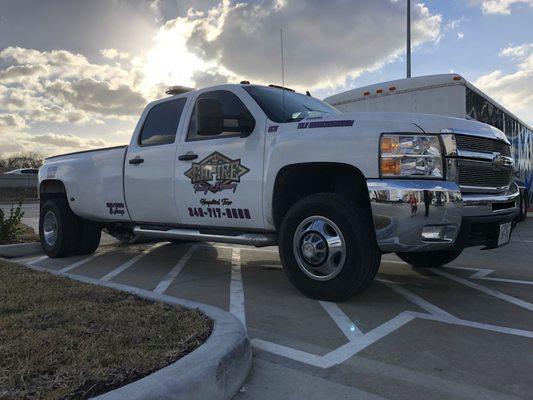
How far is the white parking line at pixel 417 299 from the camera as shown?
14.5ft

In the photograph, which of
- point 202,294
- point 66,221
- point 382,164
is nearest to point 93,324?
point 202,294

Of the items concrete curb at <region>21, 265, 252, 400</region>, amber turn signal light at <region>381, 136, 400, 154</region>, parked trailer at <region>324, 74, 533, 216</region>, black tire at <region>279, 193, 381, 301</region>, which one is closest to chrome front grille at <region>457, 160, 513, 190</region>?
amber turn signal light at <region>381, 136, 400, 154</region>

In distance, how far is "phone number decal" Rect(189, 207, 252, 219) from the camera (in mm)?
5250

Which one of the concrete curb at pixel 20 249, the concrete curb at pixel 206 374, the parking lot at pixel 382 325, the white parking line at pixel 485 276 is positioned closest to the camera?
the concrete curb at pixel 206 374

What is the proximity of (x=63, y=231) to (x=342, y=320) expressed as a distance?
502cm

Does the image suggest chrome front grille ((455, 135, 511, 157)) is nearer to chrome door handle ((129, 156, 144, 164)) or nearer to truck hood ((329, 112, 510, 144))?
truck hood ((329, 112, 510, 144))

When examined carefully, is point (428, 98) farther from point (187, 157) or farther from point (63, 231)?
point (63, 231)

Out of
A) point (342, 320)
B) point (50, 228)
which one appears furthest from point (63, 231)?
point (342, 320)

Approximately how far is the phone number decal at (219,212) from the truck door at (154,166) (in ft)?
1.24

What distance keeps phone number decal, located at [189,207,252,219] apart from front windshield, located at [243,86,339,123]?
978 millimetres

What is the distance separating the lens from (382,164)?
4.17m

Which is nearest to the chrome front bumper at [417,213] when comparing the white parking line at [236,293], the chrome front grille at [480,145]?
the chrome front grille at [480,145]

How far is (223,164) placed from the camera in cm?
538

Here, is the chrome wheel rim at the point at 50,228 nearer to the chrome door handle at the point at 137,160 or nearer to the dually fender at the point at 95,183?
the dually fender at the point at 95,183
